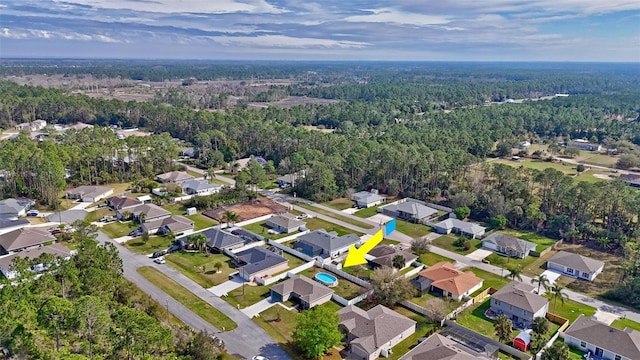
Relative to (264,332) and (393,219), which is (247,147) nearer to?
(393,219)

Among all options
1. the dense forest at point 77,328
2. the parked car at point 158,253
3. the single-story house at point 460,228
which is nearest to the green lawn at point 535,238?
the single-story house at point 460,228

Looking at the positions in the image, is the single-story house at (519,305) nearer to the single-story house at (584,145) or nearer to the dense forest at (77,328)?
the dense forest at (77,328)

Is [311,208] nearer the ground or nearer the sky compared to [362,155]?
nearer the ground

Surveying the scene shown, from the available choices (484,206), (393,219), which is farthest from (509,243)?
(393,219)

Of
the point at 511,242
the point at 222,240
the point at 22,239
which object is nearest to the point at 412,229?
the point at 511,242

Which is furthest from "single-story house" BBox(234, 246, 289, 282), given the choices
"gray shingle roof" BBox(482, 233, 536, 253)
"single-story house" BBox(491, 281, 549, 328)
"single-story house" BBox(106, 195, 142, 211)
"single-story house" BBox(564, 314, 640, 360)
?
"single-story house" BBox(564, 314, 640, 360)
